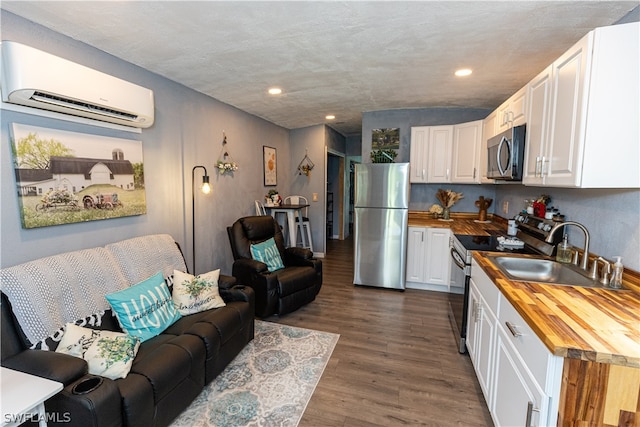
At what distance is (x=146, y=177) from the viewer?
2637 millimetres

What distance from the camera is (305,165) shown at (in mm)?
5637

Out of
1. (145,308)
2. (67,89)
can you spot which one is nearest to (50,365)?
(145,308)

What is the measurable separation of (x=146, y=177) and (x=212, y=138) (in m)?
1.08

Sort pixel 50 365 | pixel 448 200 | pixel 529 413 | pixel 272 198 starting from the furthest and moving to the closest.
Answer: pixel 272 198 → pixel 448 200 → pixel 50 365 → pixel 529 413

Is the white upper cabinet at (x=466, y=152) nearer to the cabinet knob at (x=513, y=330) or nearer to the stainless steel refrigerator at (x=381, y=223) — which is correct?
the stainless steel refrigerator at (x=381, y=223)

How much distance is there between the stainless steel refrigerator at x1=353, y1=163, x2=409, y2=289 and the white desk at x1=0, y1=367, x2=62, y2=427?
336 centimetres

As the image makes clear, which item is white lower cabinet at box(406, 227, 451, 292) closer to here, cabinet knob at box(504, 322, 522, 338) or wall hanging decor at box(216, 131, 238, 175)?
cabinet knob at box(504, 322, 522, 338)

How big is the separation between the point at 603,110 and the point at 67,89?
2964mm

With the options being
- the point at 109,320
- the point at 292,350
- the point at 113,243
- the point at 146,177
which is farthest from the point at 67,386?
the point at 146,177

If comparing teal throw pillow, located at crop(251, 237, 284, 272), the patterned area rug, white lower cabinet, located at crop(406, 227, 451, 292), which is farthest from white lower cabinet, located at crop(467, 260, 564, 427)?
teal throw pillow, located at crop(251, 237, 284, 272)

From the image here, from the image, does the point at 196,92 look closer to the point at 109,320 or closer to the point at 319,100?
the point at 319,100

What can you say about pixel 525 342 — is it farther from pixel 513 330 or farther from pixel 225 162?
pixel 225 162

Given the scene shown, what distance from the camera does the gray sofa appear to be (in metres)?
1.34

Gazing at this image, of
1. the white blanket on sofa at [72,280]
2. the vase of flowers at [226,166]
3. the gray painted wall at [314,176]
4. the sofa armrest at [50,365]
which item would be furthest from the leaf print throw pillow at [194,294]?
the gray painted wall at [314,176]
